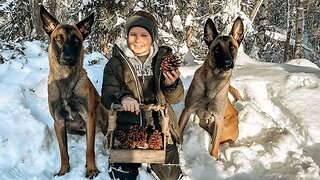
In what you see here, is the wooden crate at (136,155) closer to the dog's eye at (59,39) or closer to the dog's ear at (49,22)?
the dog's eye at (59,39)

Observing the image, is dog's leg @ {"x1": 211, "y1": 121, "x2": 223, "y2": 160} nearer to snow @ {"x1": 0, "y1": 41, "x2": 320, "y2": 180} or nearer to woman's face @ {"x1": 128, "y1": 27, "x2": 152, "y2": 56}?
snow @ {"x1": 0, "y1": 41, "x2": 320, "y2": 180}

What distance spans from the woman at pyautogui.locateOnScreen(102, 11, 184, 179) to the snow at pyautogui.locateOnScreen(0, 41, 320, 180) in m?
0.28

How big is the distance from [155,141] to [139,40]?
103 cm

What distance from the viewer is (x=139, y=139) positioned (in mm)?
3568

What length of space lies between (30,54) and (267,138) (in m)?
4.27

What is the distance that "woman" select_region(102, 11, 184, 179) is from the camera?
12.6 ft

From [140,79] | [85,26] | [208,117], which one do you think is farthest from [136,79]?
[208,117]

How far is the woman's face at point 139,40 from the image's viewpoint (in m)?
3.86

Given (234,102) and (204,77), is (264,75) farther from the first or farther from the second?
(204,77)

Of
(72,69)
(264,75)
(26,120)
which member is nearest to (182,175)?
(72,69)

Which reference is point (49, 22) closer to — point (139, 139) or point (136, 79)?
point (136, 79)

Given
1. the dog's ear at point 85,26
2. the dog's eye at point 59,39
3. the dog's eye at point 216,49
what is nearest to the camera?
the dog's eye at point 59,39

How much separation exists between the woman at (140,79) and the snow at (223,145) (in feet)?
0.91

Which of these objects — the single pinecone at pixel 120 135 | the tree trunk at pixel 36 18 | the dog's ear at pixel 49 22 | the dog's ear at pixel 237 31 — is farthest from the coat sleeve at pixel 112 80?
the tree trunk at pixel 36 18
